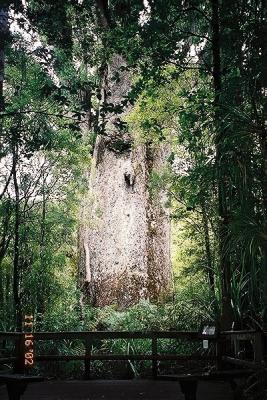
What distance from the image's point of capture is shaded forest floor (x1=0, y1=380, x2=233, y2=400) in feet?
19.1

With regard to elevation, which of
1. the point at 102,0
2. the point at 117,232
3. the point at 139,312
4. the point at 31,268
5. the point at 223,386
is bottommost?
the point at 223,386

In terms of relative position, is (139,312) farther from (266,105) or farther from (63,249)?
(266,105)

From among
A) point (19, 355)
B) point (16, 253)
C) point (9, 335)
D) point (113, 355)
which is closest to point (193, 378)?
point (113, 355)

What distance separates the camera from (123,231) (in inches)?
445

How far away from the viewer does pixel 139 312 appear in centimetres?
959

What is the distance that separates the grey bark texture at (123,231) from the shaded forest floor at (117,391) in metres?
3.56

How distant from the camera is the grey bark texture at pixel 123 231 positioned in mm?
10914

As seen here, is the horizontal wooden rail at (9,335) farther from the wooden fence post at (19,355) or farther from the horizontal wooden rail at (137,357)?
the horizontal wooden rail at (137,357)

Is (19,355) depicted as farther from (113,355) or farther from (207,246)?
(207,246)

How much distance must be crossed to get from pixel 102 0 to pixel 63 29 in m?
1.67

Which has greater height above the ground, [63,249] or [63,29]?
[63,29]

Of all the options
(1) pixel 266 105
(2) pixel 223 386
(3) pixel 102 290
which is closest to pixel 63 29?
(1) pixel 266 105

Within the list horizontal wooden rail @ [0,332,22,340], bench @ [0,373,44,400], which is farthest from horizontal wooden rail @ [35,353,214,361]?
bench @ [0,373,44,400]

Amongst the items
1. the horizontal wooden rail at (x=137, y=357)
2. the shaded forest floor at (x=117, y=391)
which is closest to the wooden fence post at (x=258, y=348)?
the shaded forest floor at (x=117, y=391)
